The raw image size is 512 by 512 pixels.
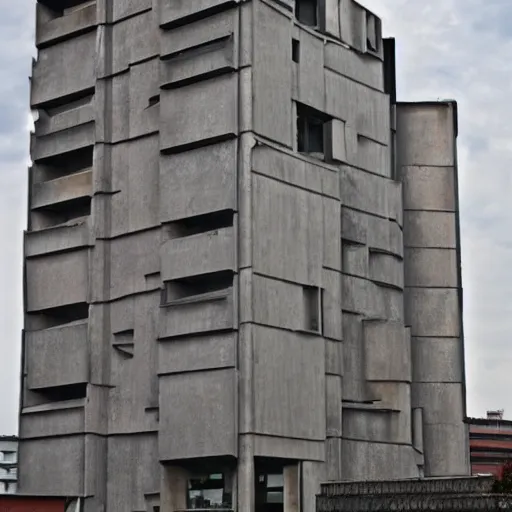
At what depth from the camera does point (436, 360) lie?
5575 centimetres

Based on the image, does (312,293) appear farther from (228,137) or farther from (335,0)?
(335,0)

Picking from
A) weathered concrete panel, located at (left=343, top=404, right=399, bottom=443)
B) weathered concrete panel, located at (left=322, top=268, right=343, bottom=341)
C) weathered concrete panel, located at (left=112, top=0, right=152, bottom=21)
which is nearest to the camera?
weathered concrete panel, located at (left=322, top=268, right=343, bottom=341)

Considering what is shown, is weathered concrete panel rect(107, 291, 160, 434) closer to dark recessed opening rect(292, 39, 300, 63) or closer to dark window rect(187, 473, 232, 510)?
dark window rect(187, 473, 232, 510)

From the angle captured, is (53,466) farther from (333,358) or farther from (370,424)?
(370,424)

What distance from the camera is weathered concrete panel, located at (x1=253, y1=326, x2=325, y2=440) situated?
1817 inches

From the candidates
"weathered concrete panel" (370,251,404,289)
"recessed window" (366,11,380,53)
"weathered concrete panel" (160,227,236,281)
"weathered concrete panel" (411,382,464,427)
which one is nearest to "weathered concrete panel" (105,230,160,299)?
"weathered concrete panel" (160,227,236,281)

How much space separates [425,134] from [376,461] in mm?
15063

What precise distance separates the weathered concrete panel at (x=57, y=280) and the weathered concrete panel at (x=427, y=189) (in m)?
14.2

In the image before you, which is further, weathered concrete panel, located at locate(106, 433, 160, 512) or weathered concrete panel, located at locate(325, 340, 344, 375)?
weathered concrete panel, located at locate(325, 340, 344, 375)

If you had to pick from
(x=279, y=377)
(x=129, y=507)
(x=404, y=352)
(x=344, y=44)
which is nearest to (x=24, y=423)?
(x=129, y=507)

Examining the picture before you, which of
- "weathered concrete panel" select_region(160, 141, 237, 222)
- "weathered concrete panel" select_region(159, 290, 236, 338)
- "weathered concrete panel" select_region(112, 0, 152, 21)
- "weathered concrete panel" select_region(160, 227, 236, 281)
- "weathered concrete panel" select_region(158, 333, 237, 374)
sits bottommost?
"weathered concrete panel" select_region(158, 333, 237, 374)

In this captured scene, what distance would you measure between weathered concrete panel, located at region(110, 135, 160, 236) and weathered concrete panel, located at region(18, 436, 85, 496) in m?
8.40

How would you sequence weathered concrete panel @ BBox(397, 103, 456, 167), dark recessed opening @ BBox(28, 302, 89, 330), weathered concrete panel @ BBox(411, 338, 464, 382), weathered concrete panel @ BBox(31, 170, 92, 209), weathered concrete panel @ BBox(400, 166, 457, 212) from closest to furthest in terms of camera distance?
weathered concrete panel @ BBox(31, 170, 92, 209) → dark recessed opening @ BBox(28, 302, 89, 330) → weathered concrete panel @ BBox(411, 338, 464, 382) → weathered concrete panel @ BBox(400, 166, 457, 212) → weathered concrete panel @ BBox(397, 103, 456, 167)

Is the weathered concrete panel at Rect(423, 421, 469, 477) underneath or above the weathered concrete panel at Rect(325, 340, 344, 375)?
underneath
